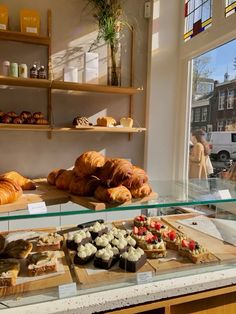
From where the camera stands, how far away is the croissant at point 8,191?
82 centimetres

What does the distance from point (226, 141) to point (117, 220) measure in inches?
41.4

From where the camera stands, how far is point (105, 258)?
96cm

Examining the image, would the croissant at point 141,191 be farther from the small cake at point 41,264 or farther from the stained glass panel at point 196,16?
the stained glass panel at point 196,16

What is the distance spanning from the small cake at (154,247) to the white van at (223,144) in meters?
1.09

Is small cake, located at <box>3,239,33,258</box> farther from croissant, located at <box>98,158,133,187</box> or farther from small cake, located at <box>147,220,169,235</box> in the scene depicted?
small cake, located at <box>147,220,169,235</box>

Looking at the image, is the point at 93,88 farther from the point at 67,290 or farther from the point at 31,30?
the point at 67,290

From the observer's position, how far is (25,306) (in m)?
0.77

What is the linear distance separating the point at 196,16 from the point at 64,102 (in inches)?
49.1

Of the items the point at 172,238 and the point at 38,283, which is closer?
the point at 38,283

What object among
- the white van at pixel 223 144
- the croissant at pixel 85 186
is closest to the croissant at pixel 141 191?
the croissant at pixel 85 186

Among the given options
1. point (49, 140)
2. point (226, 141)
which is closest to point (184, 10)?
point (226, 141)

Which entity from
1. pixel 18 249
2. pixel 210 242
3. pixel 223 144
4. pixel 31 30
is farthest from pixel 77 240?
pixel 31 30

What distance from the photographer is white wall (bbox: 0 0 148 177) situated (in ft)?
7.31

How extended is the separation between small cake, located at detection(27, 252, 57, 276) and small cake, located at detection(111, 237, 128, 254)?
0.23m
